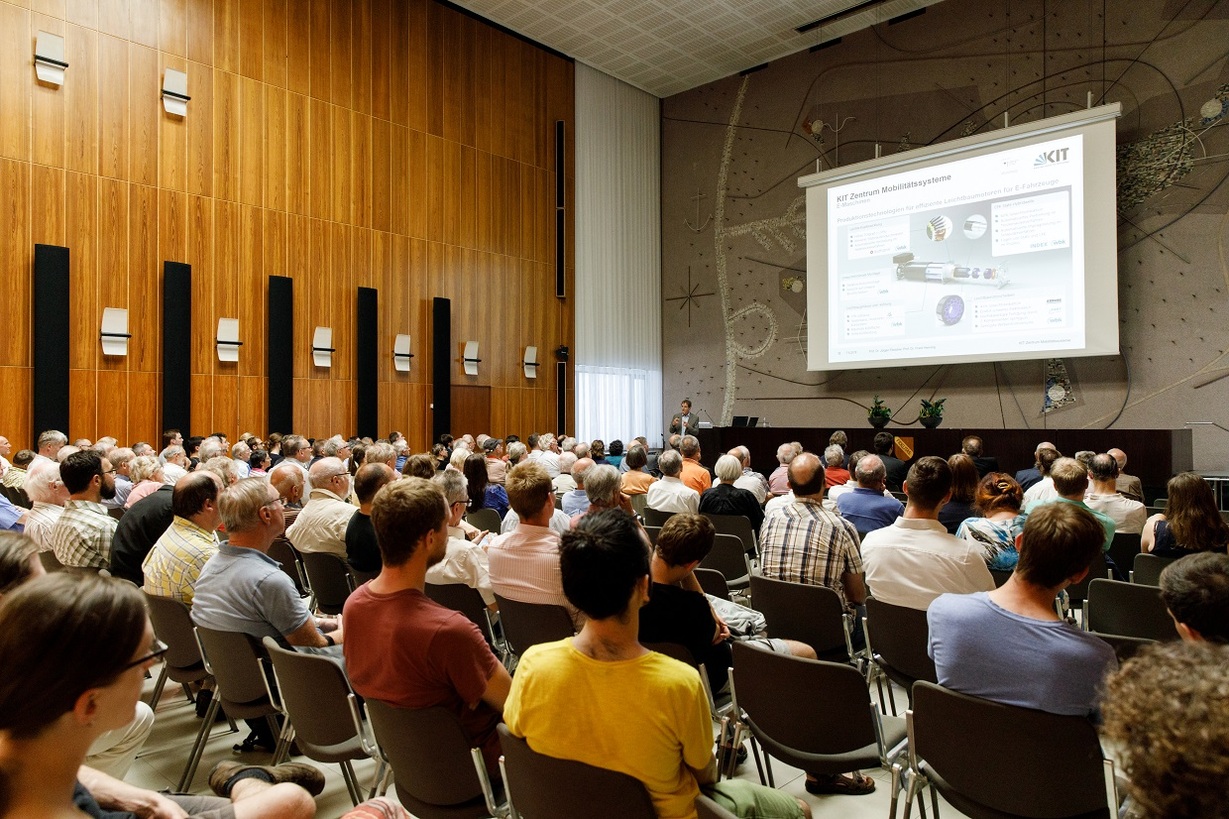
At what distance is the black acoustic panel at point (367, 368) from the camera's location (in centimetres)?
1194

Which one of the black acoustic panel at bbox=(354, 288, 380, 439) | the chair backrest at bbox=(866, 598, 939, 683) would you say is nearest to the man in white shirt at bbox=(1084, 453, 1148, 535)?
the chair backrest at bbox=(866, 598, 939, 683)

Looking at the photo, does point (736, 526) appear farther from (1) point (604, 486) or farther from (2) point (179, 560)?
(2) point (179, 560)

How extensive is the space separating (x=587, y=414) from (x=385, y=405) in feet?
13.5

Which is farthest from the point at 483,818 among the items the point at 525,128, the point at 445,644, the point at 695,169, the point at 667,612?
the point at 695,169

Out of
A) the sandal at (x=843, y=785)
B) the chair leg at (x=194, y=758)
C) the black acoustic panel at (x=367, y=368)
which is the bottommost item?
the sandal at (x=843, y=785)

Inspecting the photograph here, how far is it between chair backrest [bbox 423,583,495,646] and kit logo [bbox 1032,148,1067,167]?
34.1ft

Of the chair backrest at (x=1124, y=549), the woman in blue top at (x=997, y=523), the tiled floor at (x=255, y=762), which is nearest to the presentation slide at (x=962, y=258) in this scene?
the chair backrest at (x=1124, y=549)

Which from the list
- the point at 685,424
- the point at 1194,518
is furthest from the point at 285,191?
the point at 1194,518

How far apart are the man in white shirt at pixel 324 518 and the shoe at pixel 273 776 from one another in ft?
9.46

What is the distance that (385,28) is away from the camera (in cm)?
1243

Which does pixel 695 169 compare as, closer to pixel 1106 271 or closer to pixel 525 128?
pixel 525 128

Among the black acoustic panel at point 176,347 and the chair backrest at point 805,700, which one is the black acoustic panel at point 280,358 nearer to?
the black acoustic panel at point 176,347

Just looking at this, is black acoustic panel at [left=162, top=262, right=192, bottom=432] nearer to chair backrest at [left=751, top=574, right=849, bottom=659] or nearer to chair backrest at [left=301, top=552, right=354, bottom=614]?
chair backrest at [left=301, top=552, right=354, bottom=614]

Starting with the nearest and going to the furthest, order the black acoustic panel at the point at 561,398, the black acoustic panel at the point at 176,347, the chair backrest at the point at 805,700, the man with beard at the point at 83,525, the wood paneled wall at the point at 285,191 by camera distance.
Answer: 1. the chair backrest at the point at 805,700
2. the man with beard at the point at 83,525
3. the wood paneled wall at the point at 285,191
4. the black acoustic panel at the point at 176,347
5. the black acoustic panel at the point at 561,398
